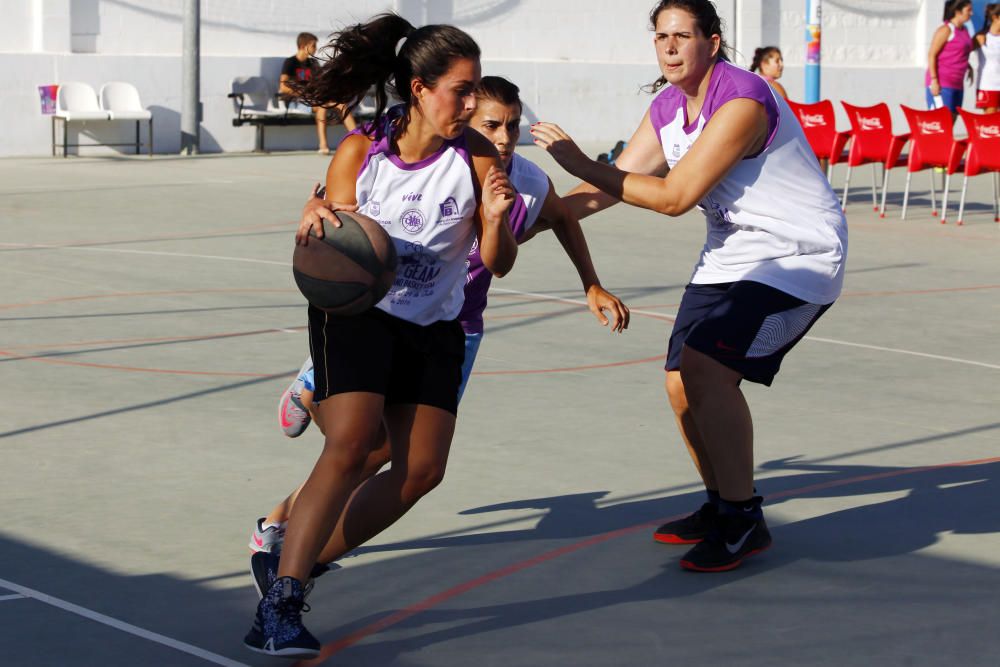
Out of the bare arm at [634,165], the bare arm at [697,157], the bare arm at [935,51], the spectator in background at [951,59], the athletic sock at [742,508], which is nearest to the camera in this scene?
the bare arm at [697,157]

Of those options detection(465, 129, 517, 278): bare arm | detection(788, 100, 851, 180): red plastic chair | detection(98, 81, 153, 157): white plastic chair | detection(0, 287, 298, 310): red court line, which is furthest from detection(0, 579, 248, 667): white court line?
detection(98, 81, 153, 157): white plastic chair

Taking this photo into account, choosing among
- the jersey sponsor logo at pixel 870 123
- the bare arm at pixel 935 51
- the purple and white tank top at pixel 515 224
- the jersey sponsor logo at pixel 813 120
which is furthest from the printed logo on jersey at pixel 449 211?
the bare arm at pixel 935 51

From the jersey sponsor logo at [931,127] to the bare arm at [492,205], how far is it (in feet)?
38.6

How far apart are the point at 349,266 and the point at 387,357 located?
10.7 inches

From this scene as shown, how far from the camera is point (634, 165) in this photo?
5.38 meters

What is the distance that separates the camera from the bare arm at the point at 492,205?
4.12 m

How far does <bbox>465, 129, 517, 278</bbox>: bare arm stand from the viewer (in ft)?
13.5

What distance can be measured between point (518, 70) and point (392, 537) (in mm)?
21814

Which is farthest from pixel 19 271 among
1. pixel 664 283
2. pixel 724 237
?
pixel 724 237

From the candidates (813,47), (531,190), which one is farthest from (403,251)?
(813,47)

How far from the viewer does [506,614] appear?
14.5 feet

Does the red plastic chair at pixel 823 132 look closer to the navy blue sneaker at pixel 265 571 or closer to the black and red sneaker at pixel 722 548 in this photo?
the black and red sneaker at pixel 722 548

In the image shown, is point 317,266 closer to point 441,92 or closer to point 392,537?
point 441,92

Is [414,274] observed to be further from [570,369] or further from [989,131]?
[989,131]
